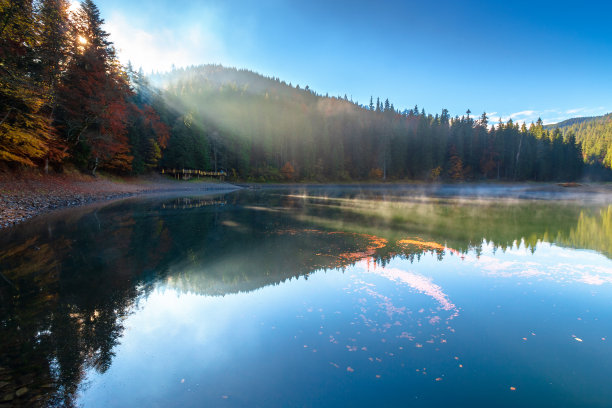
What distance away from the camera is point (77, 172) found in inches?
1169

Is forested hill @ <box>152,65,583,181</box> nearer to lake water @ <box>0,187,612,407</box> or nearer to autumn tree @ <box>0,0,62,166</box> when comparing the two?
autumn tree @ <box>0,0,62,166</box>

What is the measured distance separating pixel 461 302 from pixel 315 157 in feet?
250

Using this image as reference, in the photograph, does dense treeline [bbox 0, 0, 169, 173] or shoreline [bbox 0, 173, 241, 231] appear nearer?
shoreline [bbox 0, 173, 241, 231]

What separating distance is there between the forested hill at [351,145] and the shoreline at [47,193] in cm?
3612

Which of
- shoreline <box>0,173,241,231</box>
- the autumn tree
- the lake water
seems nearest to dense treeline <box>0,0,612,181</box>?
the autumn tree

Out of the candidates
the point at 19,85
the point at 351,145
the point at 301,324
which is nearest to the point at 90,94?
the point at 19,85

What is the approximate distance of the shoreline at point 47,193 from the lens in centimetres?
1573

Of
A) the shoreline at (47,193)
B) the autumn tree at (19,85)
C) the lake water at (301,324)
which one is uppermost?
the autumn tree at (19,85)

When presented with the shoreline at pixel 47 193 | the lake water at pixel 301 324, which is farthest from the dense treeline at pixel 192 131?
the lake water at pixel 301 324

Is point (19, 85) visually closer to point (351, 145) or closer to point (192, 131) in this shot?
point (192, 131)

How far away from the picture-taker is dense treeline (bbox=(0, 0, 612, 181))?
19734 millimetres

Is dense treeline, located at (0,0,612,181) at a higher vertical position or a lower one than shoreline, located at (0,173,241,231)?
higher

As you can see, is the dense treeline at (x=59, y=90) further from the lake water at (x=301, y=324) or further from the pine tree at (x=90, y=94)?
the lake water at (x=301, y=324)

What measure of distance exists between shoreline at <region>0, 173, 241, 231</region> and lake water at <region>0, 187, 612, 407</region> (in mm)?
5500
